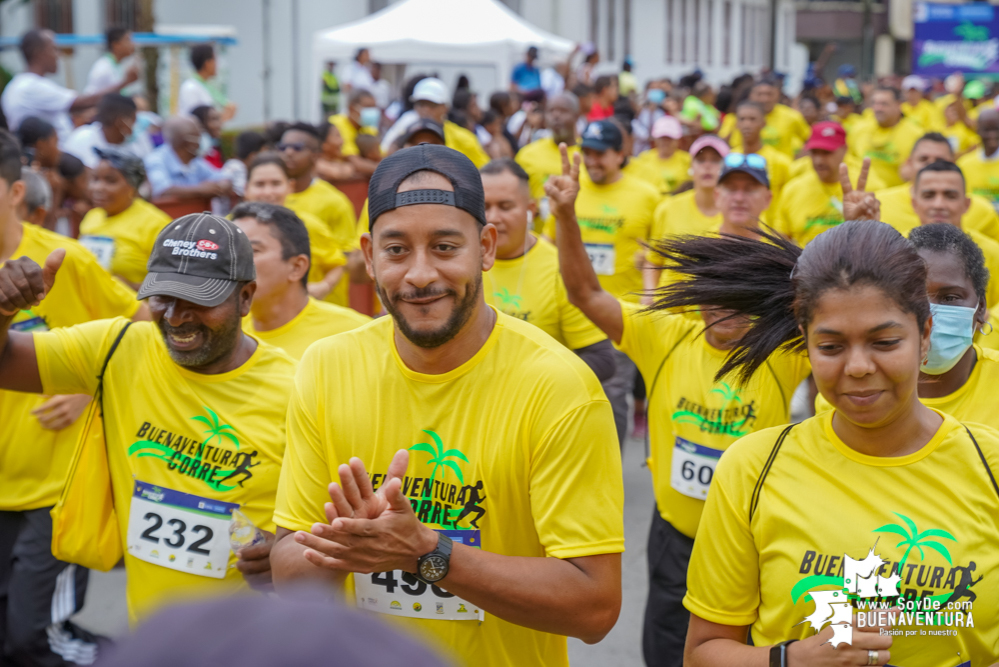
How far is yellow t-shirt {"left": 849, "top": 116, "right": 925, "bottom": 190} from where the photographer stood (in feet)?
40.0

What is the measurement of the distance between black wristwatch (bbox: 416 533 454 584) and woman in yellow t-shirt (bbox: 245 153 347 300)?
13.5ft

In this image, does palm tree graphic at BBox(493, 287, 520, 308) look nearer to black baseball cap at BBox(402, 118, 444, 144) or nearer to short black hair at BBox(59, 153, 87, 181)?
black baseball cap at BBox(402, 118, 444, 144)

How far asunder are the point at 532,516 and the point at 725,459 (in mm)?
456

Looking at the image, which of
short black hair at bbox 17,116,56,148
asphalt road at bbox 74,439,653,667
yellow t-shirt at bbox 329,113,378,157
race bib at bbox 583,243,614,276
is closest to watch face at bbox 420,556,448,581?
asphalt road at bbox 74,439,653,667

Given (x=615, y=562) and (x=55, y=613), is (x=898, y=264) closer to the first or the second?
(x=615, y=562)

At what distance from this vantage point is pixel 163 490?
10.3 feet

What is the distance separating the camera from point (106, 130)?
8.73 metres

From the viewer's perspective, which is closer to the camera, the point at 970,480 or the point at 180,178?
the point at 970,480

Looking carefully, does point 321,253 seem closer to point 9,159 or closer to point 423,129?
point 423,129

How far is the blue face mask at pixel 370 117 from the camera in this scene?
46.9 feet

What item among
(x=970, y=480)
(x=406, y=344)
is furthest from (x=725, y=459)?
(x=406, y=344)

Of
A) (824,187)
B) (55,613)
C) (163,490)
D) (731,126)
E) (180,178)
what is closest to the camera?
(163,490)

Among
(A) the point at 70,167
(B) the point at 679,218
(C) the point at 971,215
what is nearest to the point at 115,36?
(A) the point at 70,167

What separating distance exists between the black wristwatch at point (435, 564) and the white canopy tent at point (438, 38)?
14.6 m
